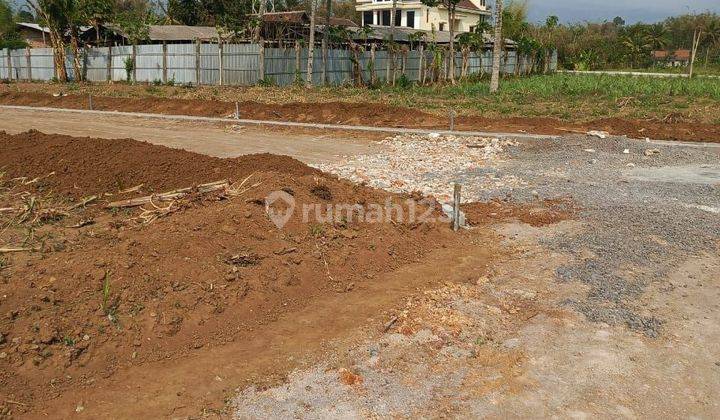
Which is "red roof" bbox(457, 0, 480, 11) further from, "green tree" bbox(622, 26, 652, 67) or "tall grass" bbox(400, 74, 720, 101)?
"tall grass" bbox(400, 74, 720, 101)

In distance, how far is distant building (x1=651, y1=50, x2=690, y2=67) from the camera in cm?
5828

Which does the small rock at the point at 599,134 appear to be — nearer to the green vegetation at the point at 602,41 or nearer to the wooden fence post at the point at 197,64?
the wooden fence post at the point at 197,64

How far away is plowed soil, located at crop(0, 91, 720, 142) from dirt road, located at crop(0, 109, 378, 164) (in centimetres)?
156

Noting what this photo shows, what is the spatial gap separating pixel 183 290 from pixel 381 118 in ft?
46.3

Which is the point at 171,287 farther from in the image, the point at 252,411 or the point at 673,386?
the point at 673,386

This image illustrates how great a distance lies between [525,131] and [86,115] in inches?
576

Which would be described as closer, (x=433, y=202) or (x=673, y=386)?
(x=673, y=386)

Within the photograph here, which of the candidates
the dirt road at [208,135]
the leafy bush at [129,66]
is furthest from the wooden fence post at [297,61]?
the dirt road at [208,135]

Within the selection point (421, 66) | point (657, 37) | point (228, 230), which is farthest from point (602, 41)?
point (228, 230)

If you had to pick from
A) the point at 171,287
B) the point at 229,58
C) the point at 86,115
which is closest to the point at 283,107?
the point at 86,115

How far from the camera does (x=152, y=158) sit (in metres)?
11.2

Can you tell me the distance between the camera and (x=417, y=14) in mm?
67438

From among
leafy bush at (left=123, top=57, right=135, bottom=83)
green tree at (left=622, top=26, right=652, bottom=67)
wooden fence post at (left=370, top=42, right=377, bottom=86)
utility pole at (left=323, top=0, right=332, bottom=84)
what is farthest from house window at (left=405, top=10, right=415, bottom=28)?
leafy bush at (left=123, top=57, right=135, bottom=83)

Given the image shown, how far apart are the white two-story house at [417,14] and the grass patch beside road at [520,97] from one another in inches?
1531
